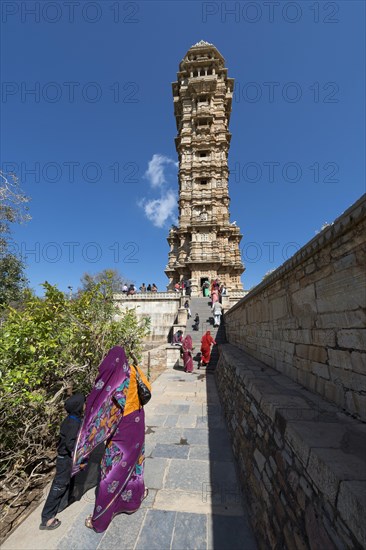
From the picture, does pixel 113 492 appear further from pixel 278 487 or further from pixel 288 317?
pixel 288 317

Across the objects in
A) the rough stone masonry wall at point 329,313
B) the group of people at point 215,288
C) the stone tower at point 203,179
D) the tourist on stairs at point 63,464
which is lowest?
the tourist on stairs at point 63,464

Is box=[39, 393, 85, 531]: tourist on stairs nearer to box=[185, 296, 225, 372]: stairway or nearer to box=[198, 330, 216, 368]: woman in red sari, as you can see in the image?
box=[198, 330, 216, 368]: woman in red sari

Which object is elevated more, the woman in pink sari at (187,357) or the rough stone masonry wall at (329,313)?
the rough stone masonry wall at (329,313)

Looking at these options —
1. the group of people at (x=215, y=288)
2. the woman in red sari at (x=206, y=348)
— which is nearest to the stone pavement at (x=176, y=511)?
the woman in red sari at (x=206, y=348)

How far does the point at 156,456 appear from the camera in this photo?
162 inches

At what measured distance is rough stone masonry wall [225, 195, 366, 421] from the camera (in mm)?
2172

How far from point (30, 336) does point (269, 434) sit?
3.84 meters

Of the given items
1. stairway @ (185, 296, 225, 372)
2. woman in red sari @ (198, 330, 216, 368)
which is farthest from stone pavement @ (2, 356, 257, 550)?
stairway @ (185, 296, 225, 372)

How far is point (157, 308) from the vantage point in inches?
772

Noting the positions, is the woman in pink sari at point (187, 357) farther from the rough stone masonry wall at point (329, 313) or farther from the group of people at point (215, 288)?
the group of people at point (215, 288)

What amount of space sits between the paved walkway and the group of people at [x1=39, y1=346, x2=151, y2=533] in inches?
5.9

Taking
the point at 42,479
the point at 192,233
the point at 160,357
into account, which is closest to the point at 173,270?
the point at 192,233

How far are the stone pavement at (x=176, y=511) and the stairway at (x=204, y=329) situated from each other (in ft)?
21.2

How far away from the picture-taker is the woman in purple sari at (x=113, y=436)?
107 inches
